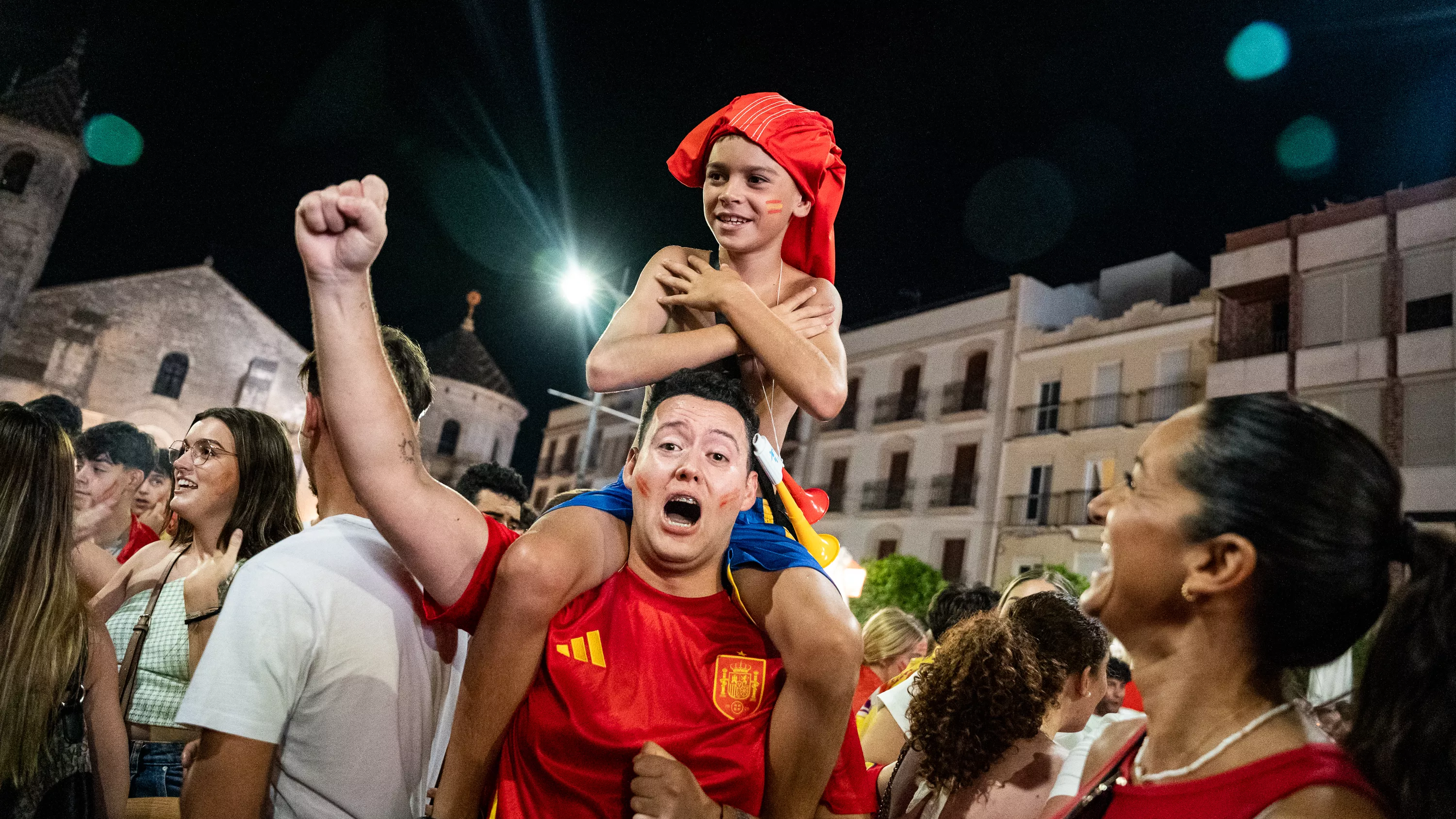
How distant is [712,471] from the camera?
2607 millimetres

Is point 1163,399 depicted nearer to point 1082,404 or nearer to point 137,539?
point 1082,404

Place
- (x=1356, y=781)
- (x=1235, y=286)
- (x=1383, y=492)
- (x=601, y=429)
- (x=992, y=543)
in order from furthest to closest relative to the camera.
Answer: (x=601, y=429)
(x=992, y=543)
(x=1235, y=286)
(x=1383, y=492)
(x=1356, y=781)

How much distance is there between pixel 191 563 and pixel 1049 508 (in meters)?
26.8

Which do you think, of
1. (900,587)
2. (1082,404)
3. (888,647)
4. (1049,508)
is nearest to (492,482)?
(888,647)

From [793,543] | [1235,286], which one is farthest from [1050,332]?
[793,543]

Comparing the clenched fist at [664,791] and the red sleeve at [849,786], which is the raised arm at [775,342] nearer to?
the red sleeve at [849,786]

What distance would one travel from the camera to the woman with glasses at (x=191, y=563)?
3.62m

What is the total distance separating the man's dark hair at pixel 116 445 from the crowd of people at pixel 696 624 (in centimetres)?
272

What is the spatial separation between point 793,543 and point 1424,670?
4.80 ft

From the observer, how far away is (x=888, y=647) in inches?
295

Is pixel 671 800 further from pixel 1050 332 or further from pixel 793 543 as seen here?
pixel 1050 332

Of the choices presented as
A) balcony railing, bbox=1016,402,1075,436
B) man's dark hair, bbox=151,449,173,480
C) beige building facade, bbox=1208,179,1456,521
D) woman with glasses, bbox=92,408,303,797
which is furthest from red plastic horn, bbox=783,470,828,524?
balcony railing, bbox=1016,402,1075,436

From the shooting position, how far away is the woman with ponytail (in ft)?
5.64

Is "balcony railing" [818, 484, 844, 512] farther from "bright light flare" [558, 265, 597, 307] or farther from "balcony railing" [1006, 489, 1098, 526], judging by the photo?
"bright light flare" [558, 265, 597, 307]
